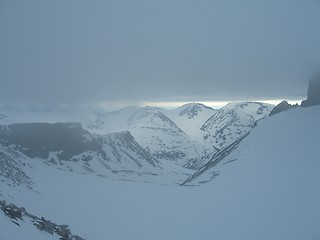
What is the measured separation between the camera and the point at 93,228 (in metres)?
43.9

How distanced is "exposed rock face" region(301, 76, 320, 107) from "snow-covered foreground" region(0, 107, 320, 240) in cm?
4726

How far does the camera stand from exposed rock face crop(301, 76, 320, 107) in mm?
133125

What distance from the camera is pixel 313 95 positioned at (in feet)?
450

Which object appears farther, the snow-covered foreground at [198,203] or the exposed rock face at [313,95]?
the exposed rock face at [313,95]

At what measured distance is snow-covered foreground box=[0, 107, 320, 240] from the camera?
151 feet

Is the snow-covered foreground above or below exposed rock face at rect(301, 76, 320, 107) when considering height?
below

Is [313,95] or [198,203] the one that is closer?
[198,203]

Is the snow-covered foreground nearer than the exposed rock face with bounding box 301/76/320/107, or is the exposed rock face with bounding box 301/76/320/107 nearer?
the snow-covered foreground

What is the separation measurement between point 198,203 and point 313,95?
94251 millimetres

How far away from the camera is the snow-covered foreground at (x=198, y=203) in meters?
46.0

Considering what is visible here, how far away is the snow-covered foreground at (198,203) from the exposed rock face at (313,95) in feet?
155

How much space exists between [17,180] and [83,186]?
14297 millimetres

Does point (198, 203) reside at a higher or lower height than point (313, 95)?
lower

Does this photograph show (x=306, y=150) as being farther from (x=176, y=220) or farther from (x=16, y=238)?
(x=16, y=238)
